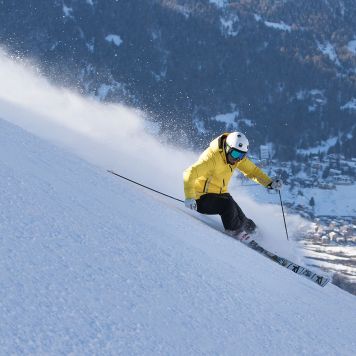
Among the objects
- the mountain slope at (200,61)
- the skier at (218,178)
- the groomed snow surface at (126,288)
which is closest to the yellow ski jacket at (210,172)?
the skier at (218,178)

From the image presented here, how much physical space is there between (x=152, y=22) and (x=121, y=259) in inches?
7446

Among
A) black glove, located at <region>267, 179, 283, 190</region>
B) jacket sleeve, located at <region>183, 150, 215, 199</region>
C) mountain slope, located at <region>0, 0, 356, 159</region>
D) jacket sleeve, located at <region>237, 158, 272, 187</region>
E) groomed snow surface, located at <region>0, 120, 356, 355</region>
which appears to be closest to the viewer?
groomed snow surface, located at <region>0, 120, 356, 355</region>

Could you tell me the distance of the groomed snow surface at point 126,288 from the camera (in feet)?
7.12

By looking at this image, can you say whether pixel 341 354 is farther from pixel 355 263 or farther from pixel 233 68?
pixel 233 68

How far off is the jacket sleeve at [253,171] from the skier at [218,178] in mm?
185

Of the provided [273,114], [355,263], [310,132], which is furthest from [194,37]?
[355,263]

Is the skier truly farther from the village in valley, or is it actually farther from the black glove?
the village in valley

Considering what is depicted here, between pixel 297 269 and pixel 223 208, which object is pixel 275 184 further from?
pixel 297 269

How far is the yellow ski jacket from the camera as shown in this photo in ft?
23.4

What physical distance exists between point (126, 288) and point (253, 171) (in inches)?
213

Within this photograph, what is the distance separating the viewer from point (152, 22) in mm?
185750

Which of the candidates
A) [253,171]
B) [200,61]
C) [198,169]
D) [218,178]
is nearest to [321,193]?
[200,61]

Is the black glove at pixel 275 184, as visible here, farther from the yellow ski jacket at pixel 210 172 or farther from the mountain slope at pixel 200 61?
the mountain slope at pixel 200 61

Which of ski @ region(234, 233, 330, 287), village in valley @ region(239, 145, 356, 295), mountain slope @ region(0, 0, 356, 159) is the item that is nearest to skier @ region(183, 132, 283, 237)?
ski @ region(234, 233, 330, 287)
